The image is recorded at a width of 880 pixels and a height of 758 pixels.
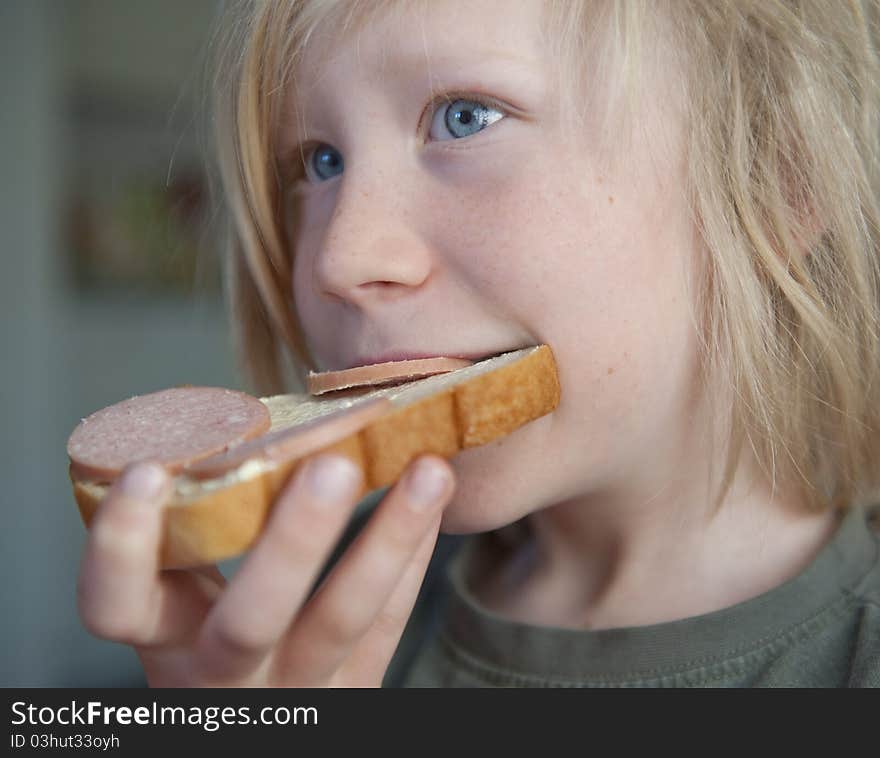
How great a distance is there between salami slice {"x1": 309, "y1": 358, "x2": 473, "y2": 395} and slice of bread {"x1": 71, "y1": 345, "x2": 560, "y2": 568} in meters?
0.01

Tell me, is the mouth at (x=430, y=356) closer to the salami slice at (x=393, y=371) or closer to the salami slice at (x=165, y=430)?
the salami slice at (x=393, y=371)

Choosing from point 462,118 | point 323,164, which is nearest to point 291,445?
point 462,118

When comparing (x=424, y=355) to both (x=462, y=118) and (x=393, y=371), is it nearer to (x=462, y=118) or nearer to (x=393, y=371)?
(x=393, y=371)

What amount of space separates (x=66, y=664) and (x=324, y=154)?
10.4 feet

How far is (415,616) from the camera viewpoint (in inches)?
54.8

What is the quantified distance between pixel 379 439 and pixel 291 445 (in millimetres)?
89

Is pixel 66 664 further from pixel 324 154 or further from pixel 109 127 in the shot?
pixel 324 154

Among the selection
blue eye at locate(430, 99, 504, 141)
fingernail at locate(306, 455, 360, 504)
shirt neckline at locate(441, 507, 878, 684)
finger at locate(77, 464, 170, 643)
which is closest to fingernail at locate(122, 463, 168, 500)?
finger at locate(77, 464, 170, 643)

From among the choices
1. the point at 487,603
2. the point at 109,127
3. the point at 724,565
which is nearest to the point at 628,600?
the point at 724,565

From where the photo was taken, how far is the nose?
0.97m

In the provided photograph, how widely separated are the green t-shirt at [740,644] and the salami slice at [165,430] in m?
0.51

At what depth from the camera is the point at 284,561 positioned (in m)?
0.74

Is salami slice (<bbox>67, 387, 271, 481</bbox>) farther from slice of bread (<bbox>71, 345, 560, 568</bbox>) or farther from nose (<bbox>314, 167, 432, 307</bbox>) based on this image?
nose (<bbox>314, 167, 432, 307</bbox>)

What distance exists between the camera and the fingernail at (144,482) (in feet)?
2.35
